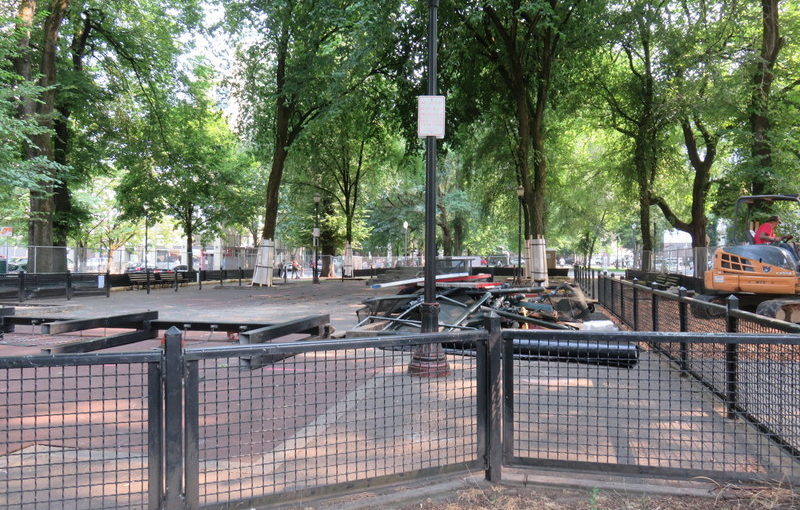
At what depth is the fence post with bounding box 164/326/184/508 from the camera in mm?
2914

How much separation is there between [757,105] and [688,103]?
245 cm

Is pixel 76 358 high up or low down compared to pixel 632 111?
down

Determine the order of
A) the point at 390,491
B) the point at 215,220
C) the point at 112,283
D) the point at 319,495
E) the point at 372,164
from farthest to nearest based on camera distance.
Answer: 1. the point at 372,164
2. the point at 215,220
3. the point at 112,283
4. the point at 390,491
5. the point at 319,495

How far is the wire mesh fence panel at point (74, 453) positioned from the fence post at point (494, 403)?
2.15 m

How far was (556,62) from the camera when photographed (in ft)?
74.1

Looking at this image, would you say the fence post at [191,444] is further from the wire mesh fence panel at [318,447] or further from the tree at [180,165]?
the tree at [180,165]

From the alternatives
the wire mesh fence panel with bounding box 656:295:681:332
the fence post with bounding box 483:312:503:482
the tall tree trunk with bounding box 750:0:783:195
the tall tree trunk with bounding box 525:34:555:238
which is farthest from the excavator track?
the tall tree trunk with bounding box 525:34:555:238

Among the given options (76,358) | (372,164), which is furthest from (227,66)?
(76,358)

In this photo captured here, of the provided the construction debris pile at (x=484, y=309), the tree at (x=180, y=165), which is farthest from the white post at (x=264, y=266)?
the construction debris pile at (x=484, y=309)

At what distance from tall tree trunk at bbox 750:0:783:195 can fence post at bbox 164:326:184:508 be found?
67.1 feet

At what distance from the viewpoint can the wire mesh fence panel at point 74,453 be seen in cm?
278

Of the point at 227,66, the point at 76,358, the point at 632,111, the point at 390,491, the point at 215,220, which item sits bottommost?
the point at 390,491

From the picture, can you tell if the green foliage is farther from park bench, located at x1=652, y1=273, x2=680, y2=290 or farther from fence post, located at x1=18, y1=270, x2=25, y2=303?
park bench, located at x1=652, y1=273, x2=680, y2=290

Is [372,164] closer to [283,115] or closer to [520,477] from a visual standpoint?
[283,115]
